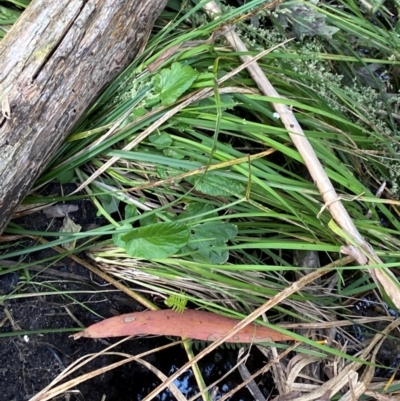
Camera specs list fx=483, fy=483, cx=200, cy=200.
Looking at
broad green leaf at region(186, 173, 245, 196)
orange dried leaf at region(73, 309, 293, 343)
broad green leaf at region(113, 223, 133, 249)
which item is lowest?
orange dried leaf at region(73, 309, 293, 343)

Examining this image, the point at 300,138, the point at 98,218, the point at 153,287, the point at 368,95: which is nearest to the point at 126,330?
the point at 153,287

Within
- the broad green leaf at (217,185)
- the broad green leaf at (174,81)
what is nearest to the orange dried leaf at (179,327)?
the broad green leaf at (217,185)

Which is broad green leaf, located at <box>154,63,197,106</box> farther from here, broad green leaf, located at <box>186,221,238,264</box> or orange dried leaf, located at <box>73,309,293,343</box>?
orange dried leaf, located at <box>73,309,293,343</box>

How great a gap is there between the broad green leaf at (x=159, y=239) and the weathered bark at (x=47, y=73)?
0.92ft

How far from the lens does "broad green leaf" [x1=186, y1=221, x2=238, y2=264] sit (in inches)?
47.4

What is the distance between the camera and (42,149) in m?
1.12

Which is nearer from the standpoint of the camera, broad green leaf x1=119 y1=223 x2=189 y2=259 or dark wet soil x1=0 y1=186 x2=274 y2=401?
broad green leaf x1=119 y1=223 x2=189 y2=259

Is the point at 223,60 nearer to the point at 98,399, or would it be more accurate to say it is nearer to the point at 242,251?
the point at 242,251

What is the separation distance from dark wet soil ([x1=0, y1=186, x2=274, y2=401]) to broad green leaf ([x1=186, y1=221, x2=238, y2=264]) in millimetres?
281

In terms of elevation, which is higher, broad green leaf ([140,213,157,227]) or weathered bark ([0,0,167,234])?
weathered bark ([0,0,167,234])

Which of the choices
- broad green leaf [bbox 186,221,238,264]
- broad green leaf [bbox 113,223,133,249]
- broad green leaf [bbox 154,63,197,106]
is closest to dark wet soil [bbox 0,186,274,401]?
broad green leaf [bbox 113,223,133,249]

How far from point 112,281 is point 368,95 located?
0.89m

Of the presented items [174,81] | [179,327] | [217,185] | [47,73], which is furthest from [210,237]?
[47,73]

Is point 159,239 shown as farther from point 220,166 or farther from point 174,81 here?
point 174,81
